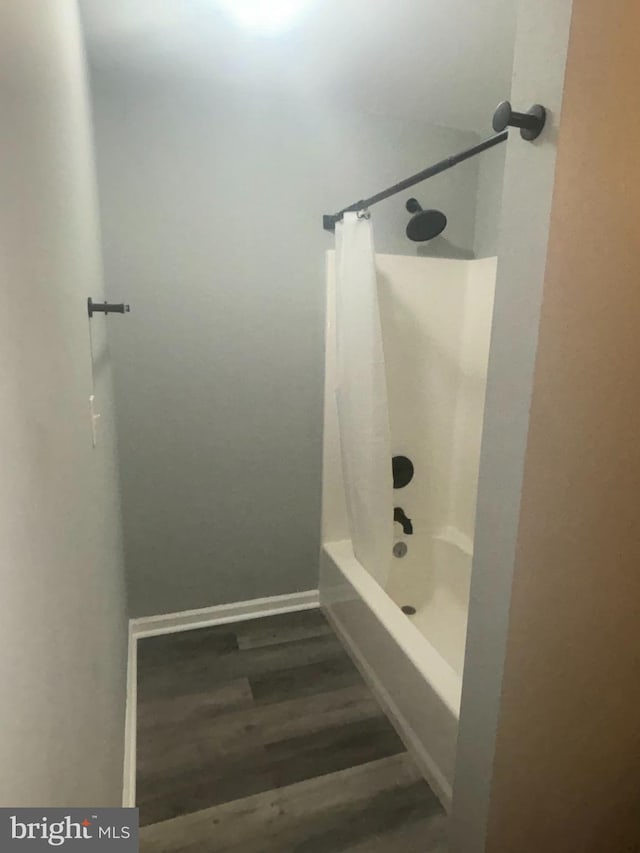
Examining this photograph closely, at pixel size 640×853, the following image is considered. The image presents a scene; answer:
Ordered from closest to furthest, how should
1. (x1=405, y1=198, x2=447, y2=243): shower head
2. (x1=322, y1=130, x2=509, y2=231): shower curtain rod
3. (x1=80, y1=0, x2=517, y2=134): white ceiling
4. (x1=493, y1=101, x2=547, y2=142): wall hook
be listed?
(x1=493, y1=101, x2=547, y2=142): wall hook → (x1=322, y1=130, x2=509, y2=231): shower curtain rod → (x1=80, y1=0, x2=517, y2=134): white ceiling → (x1=405, y1=198, x2=447, y2=243): shower head

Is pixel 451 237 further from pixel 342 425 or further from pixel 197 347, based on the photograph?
pixel 197 347

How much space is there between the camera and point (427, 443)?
8.45ft

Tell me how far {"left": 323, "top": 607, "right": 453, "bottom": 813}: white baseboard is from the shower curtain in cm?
32

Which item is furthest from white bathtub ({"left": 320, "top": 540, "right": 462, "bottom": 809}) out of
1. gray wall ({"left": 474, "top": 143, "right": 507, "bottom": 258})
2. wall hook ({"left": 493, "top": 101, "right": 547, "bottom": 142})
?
gray wall ({"left": 474, "top": 143, "right": 507, "bottom": 258})

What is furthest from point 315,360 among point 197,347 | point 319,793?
point 319,793

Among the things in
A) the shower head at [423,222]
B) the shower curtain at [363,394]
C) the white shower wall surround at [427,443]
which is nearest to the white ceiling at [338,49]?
the shower head at [423,222]

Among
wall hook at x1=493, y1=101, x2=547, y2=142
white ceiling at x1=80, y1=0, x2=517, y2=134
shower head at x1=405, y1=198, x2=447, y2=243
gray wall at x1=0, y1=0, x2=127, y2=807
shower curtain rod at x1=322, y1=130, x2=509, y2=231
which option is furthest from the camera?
shower head at x1=405, y1=198, x2=447, y2=243

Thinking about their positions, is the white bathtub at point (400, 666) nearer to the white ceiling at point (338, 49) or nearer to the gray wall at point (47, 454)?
the gray wall at point (47, 454)

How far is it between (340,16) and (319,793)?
233 cm

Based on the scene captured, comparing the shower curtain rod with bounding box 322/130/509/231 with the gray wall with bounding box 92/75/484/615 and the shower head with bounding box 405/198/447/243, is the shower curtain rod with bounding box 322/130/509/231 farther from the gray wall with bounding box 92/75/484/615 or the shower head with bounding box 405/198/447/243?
the shower head with bounding box 405/198/447/243

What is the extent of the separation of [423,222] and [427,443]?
1.06 metres

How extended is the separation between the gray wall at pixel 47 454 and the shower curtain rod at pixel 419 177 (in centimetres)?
84

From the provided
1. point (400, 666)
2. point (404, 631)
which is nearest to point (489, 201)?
point (404, 631)

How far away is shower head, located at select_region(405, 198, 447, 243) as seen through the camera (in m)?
2.22
